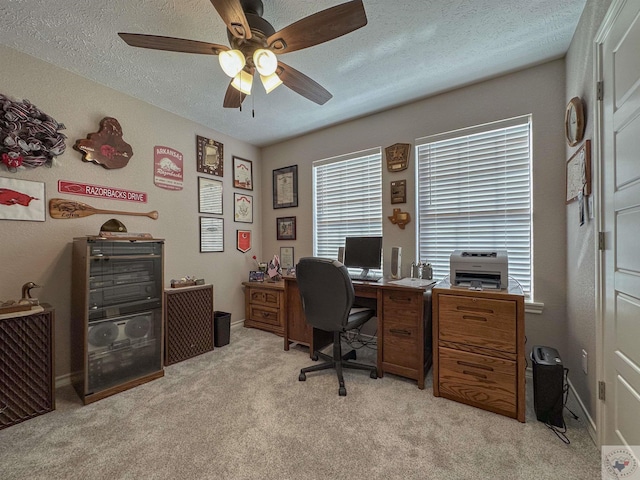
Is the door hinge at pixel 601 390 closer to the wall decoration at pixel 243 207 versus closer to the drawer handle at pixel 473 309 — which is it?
the drawer handle at pixel 473 309

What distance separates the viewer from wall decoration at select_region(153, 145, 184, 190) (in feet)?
9.73

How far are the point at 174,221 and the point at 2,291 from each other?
56.4 inches

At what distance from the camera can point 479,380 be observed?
1875 millimetres

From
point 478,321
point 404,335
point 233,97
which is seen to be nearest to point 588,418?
point 478,321

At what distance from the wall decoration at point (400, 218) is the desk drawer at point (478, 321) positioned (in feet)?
3.71

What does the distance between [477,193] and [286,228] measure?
2.44 meters

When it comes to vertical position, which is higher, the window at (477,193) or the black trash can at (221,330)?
the window at (477,193)

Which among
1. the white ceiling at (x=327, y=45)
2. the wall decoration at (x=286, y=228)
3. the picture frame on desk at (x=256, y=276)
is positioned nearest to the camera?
the white ceiling at (x=327, y=45)

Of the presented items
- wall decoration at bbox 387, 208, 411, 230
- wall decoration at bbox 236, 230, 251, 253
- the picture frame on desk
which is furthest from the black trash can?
wall decoration at bbox 387, 208, 411, 230

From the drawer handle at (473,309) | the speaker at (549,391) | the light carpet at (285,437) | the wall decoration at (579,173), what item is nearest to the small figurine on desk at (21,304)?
the light carpet at (285,437)

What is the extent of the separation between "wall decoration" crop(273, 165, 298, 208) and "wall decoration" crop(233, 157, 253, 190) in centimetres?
37

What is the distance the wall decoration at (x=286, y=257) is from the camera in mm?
3936

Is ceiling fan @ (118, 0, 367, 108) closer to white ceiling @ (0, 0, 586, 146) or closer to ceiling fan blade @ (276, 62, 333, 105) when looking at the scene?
ceiling fan blade @ (276, 62, 333, 105)

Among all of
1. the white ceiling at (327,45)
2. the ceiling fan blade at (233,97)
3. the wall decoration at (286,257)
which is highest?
the white ceiling at (327,45)
